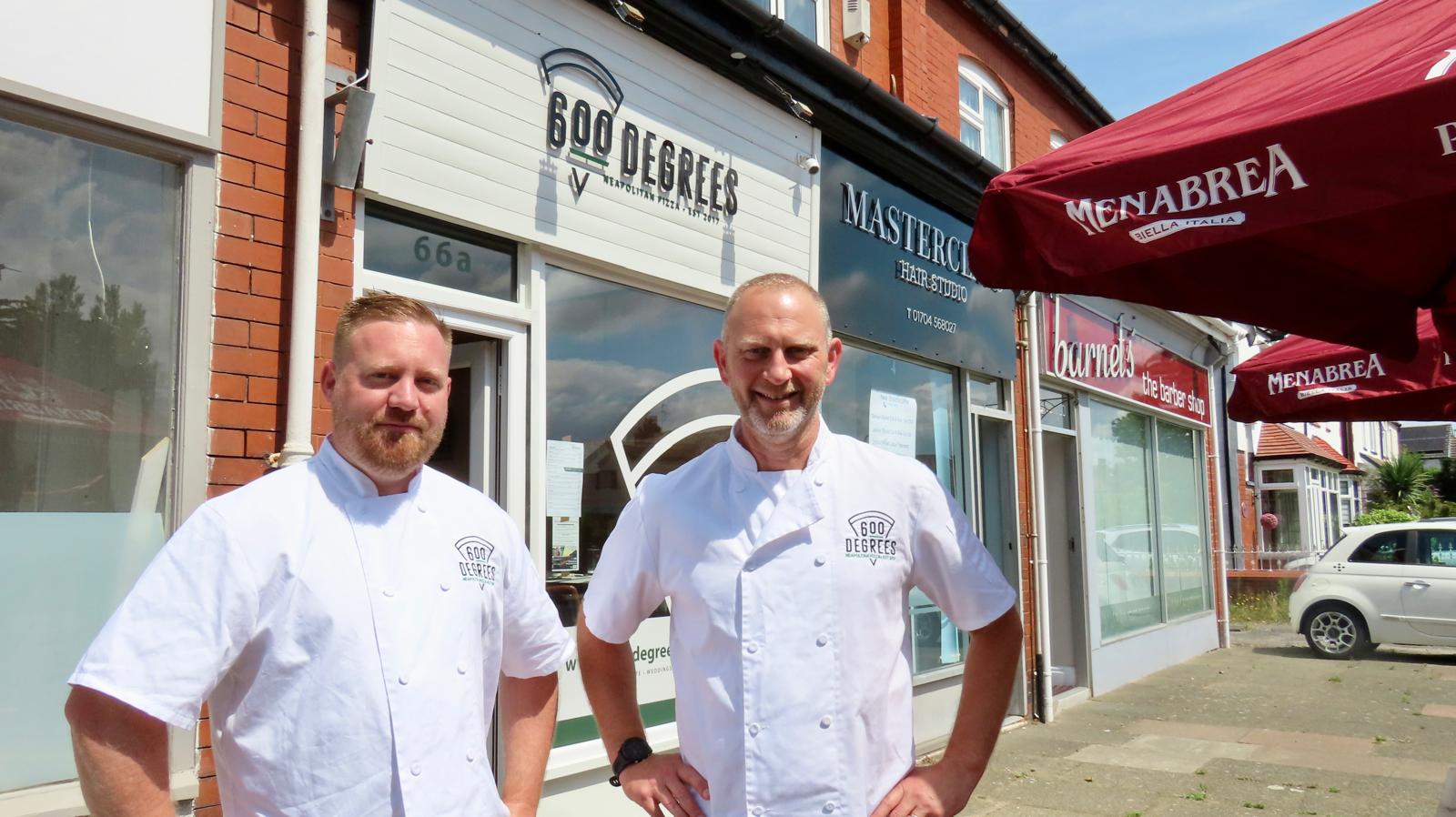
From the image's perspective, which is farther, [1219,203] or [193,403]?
[193,403]

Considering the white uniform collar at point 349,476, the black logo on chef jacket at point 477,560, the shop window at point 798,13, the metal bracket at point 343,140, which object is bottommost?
the black logo on chef jacket at point 477,560

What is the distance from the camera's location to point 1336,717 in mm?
9328

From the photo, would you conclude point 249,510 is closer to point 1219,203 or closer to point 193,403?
point 193,403

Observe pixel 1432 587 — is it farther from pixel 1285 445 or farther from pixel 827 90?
pixel 1285 445

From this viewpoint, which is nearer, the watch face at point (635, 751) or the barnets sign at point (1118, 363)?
the watch face at point (635, 751)

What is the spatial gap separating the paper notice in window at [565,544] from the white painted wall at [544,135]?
4.26ft

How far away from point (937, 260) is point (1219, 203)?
604 cm

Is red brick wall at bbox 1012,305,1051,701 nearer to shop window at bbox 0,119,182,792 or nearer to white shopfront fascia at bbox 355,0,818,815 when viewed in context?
white shopfront fascia at bbox 355,0,818,815

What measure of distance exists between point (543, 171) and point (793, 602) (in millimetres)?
3359

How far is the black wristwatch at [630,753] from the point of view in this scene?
254 cm

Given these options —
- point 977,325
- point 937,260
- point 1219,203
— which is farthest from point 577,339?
point 977,325

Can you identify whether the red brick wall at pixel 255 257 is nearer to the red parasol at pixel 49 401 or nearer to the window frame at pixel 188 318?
the window frame at pixel 188 318

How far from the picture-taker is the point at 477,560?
2.35 m

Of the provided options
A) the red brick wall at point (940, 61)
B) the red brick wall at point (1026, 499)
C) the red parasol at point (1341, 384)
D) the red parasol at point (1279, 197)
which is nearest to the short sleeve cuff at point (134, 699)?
the red parasol at point (1279, 197)
